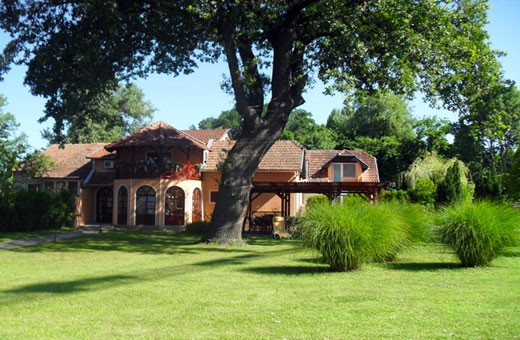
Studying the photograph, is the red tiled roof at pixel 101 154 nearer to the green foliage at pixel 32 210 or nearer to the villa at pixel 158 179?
the villa at pixel 158 179

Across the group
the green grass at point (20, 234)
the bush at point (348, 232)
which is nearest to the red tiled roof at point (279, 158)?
the green grass at point (20, 234)

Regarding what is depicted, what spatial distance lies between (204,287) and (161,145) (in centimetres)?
2257

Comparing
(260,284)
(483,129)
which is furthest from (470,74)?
Answer: (260,284)

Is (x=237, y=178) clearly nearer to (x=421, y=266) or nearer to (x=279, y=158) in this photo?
(x=421, y=266)

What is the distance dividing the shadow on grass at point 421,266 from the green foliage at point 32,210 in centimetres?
2204

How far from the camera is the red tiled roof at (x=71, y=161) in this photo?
1454 inches

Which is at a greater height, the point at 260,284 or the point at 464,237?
the point at 464,237

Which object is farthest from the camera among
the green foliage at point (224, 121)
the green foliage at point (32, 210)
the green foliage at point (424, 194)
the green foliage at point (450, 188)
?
the green foliage at point (224, 121)

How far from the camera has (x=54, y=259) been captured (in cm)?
1572

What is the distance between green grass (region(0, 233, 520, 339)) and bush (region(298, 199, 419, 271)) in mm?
408

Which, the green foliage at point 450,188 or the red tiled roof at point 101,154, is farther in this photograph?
the red tiled roof at point 101,154

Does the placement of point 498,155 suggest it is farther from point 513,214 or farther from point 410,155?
point 513,214

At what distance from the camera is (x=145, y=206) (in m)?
33.3

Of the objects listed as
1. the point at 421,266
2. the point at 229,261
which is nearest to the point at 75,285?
the point at 229,261
